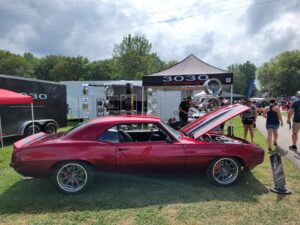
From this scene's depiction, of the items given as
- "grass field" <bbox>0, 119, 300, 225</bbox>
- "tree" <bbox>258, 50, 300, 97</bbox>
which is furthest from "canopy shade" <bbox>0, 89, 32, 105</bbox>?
"tree" <bbox>258, 50, 300, 97</bbox>

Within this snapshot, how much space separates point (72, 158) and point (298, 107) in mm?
6428

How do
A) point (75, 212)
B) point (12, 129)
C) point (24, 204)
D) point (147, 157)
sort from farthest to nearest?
1. point (12, 129)
2. point (147, 157)
3. point (24, 204)
4. point (75, 212)

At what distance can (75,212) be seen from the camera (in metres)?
3.95

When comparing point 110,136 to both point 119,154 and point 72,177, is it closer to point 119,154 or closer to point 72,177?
point 119,154

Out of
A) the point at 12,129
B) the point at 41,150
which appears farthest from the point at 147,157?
the point at 12,129

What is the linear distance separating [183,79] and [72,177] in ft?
21.3

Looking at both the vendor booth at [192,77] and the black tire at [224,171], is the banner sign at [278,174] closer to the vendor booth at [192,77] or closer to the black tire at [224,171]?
the black tire at [224,171]

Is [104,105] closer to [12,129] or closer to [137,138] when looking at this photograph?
[12,129]

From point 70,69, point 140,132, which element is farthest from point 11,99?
point 70,69

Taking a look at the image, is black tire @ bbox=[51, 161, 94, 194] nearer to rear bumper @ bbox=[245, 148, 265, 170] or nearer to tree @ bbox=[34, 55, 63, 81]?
rear bumper @ bbox=[245, 148, 265, 170]

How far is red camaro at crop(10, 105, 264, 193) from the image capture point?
4426 mm

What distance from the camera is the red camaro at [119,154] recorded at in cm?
443

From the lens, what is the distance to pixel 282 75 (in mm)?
65375

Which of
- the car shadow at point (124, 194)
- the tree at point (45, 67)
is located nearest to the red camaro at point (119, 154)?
the car shadow at point (124, 194)
